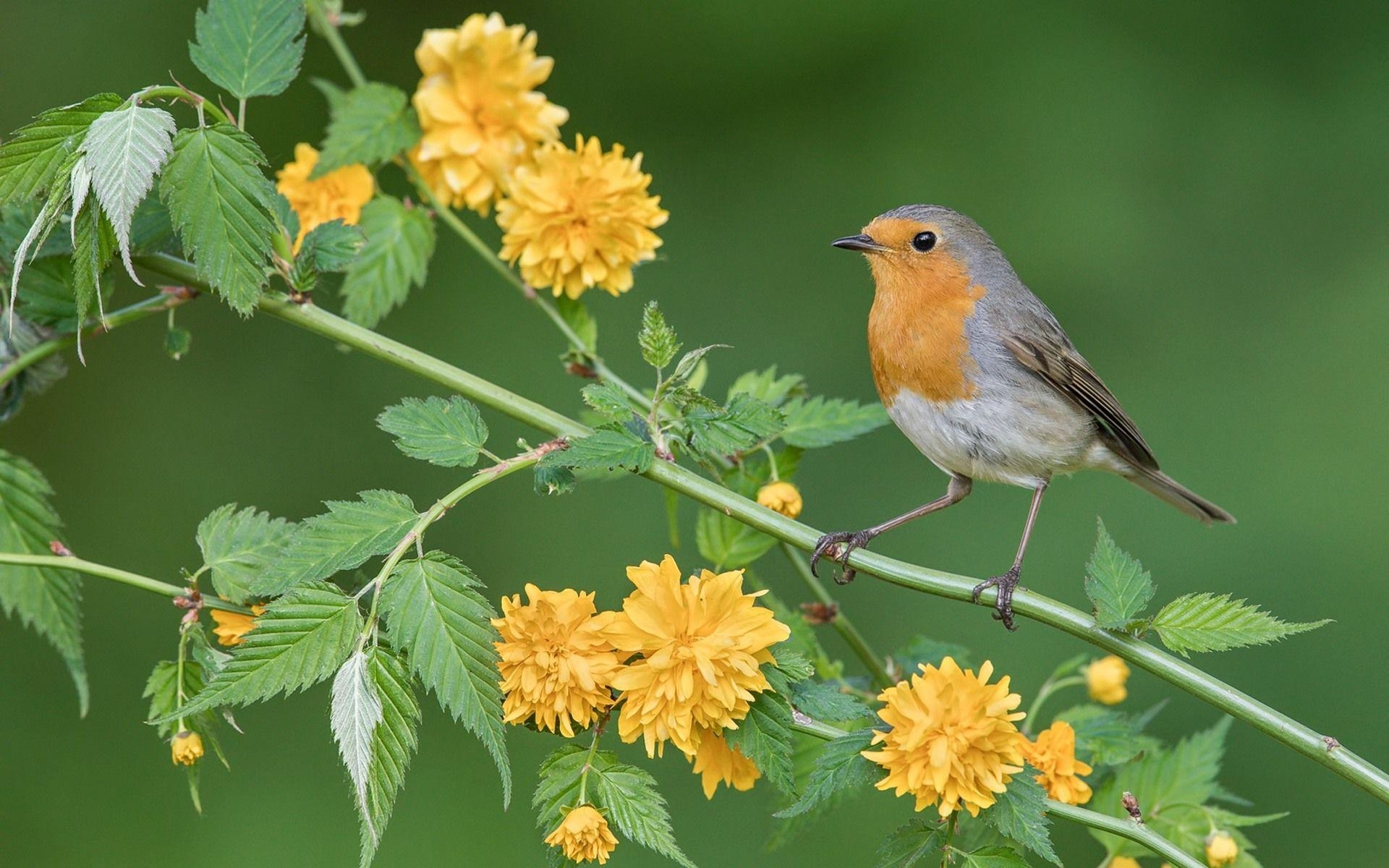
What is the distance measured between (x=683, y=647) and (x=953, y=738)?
0.27 m

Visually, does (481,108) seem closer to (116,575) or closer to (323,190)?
(323,190)

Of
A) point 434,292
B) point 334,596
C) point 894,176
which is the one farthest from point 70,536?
point 334,596

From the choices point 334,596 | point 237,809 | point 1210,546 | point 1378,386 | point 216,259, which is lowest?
point 237,809

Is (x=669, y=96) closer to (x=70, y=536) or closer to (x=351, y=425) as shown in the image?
(x=351, y=425)

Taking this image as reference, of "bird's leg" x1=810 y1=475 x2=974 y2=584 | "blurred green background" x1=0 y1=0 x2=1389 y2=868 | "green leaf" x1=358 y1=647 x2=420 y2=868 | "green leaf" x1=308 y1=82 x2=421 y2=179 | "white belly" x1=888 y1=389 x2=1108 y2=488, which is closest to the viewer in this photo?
"green leaf" x1=358 y1=647 x2=420 y2=868

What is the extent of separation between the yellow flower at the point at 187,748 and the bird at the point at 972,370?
113 centimetres

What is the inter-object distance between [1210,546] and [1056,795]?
9.21 ft

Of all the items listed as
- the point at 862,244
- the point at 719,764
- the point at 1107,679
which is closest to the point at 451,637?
the point at 719,764

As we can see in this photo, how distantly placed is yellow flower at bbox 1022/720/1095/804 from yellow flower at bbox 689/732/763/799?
1.12 feet

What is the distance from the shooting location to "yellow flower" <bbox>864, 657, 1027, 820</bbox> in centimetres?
125

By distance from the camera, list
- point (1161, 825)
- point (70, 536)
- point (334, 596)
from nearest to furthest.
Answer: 1. point (334, 596)
2. point (1161, 825)
3. point (70, 536)

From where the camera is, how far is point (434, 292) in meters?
4.48

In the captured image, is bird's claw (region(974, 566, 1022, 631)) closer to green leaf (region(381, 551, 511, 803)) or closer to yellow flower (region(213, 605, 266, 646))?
green leaf (region(381, 551, 511, 803))

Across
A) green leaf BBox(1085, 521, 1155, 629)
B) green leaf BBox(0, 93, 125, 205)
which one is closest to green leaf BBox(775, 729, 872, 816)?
green leaf BBox(1085, 521, 1155, 629)
